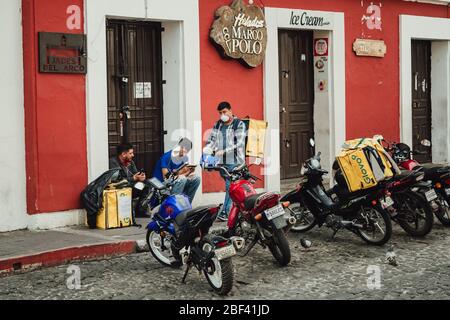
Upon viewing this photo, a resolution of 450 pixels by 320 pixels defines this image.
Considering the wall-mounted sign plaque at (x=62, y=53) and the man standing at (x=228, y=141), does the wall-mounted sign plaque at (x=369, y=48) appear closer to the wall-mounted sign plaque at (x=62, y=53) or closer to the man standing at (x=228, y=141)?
the man standing at (x=228, y=141)

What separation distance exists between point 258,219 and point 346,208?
6.01 feet

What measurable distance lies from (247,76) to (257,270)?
16.5 ft

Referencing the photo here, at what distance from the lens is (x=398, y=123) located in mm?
15617

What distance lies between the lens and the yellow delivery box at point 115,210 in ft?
34.6

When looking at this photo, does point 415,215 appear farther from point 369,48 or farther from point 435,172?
point 369,48

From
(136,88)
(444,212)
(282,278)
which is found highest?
(136,88)

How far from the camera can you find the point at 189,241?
7922 millimetres

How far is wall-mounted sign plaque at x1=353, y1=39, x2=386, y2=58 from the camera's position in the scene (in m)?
14.6

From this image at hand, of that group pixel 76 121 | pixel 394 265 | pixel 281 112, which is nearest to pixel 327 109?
pixel 281 112

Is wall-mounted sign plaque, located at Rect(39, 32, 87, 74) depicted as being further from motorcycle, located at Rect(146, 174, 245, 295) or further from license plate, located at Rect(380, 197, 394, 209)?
license plate, located at Rect(380, 197, 394, 209)

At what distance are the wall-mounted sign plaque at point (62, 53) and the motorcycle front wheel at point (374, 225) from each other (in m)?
4.05

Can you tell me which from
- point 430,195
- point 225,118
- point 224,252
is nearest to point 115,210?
point 225,118

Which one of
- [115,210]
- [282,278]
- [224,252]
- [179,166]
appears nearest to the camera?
[224,252]

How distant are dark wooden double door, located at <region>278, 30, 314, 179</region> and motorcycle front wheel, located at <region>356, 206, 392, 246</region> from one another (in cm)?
423
